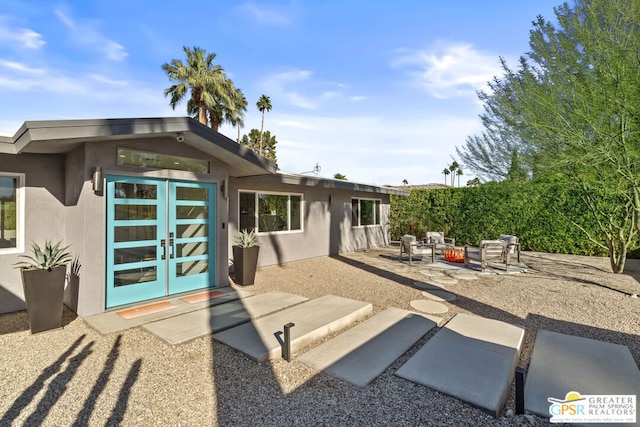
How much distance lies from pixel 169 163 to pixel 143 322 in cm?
281

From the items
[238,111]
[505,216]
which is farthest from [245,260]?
[238,111]

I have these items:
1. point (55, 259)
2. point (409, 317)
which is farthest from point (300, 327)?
point (55, 259)

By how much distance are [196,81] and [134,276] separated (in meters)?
17.6

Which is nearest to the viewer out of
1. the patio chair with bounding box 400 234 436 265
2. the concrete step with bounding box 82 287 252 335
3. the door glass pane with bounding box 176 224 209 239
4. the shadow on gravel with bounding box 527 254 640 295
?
the concrete step with bounding box 82 287 252 335

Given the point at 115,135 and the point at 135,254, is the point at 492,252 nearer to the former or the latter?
the point at 135,254

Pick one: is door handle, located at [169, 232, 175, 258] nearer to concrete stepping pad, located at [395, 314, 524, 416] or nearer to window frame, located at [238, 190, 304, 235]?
window frame, located at [238, 190, 304, 235]

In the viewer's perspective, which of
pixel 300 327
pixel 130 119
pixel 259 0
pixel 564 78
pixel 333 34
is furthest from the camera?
pixel 333 34

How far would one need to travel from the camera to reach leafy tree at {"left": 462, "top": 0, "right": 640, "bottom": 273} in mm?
4738

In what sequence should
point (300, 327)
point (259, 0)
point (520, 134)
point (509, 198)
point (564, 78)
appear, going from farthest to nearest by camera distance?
1. point (509, 198)
2. point (259, 0)
3. point (520, 134)
4. point (564, 78)
5. point (300, 327)

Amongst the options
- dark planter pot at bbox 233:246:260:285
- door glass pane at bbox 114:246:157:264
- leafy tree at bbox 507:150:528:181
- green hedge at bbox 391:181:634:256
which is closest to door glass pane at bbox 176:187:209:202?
door glass pane at bbox 114:246:157:264

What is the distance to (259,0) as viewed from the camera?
26.2 feet

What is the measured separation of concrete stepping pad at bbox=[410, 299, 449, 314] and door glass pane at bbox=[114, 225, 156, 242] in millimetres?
4925

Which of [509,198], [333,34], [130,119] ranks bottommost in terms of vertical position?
[509,198]

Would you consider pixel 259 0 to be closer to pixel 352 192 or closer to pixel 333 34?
pixel 333 34
